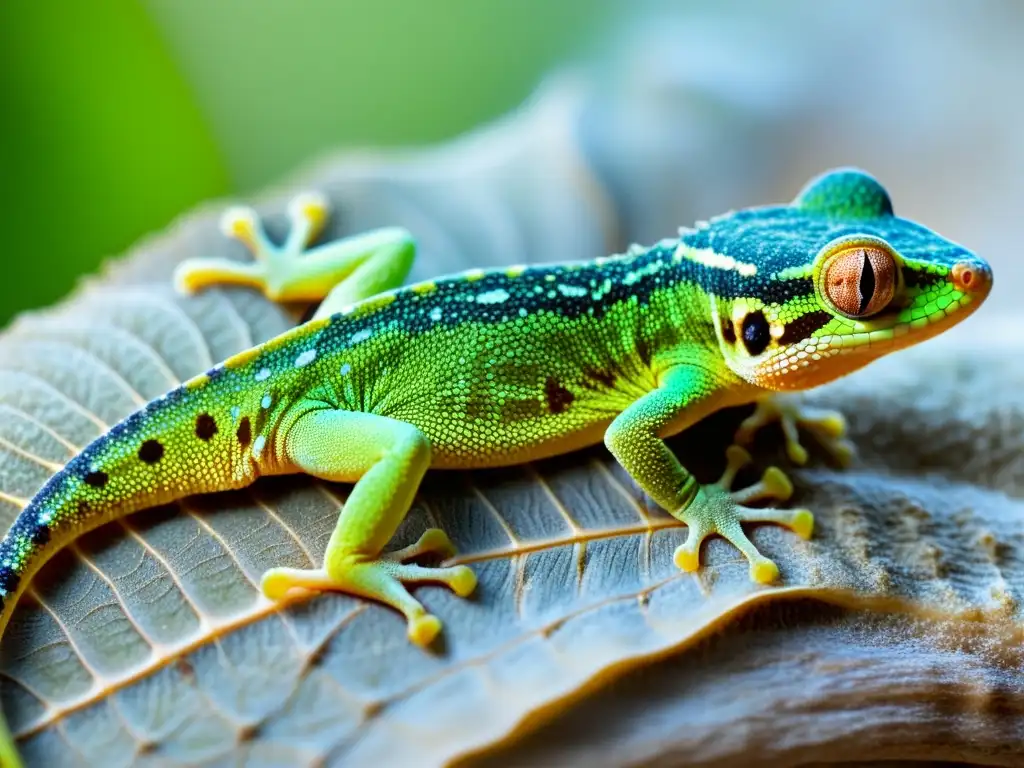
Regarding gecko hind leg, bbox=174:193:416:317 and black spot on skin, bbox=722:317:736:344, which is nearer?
black spot on skin, bbox=722:317:736:344

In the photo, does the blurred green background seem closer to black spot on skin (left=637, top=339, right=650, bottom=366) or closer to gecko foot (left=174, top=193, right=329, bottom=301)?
gecko foot (left=174, top=193, right=329, bottom=301)

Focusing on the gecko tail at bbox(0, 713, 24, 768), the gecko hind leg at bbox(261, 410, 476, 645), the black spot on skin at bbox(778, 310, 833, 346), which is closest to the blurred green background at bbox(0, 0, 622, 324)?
the gecko hind leg at bbox(261, 410, 476, 645)

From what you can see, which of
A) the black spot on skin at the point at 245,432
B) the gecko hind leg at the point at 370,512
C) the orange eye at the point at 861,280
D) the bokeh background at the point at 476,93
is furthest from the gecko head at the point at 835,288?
the bokeh background at the point at 476,93

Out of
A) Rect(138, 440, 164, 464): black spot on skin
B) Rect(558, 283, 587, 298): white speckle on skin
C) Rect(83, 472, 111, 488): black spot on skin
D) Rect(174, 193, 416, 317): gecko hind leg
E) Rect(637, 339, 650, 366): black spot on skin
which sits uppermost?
Rect(174, 193, 416, 317): gecko hind leg

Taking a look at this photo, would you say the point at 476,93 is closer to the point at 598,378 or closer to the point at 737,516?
the point at 598,378

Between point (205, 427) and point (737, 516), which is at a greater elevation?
point (205, 427)

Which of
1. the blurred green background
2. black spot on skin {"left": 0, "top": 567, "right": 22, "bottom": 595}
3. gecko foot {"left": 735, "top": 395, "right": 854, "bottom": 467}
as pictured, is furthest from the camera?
the blurred green background

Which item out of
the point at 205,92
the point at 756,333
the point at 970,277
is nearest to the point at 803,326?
the point at 756,333
